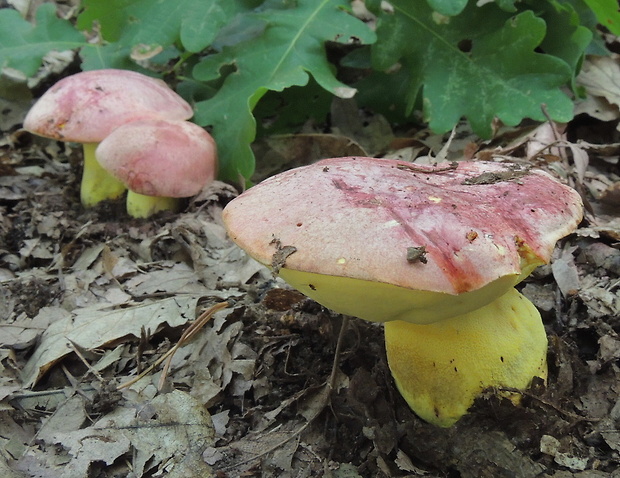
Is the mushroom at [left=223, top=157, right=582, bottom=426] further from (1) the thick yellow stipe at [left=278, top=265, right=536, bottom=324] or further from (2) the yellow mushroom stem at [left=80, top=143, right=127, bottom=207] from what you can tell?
(2) the yellow mushroom stem at [left=80, top=143, right=127, bottom=207]

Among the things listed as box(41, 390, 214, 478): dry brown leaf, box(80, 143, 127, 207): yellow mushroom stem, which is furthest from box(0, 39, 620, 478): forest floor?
box(80, 143, 127, 207): yellow mushroom stem

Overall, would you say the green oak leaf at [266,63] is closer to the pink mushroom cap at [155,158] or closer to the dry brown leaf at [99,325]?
the pink mushroom cap at [155,158]

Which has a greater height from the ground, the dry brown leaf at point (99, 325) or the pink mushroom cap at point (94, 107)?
the pink mushroom cap at point (94, 107)

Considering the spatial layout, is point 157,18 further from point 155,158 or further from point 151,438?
point 151,438

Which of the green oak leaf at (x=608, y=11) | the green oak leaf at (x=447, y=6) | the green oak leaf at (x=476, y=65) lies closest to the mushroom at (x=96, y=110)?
the green oak leaf at (x=476, y=65)

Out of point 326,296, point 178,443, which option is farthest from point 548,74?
point 178,443

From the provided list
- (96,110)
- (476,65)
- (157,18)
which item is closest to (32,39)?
(157,18)
